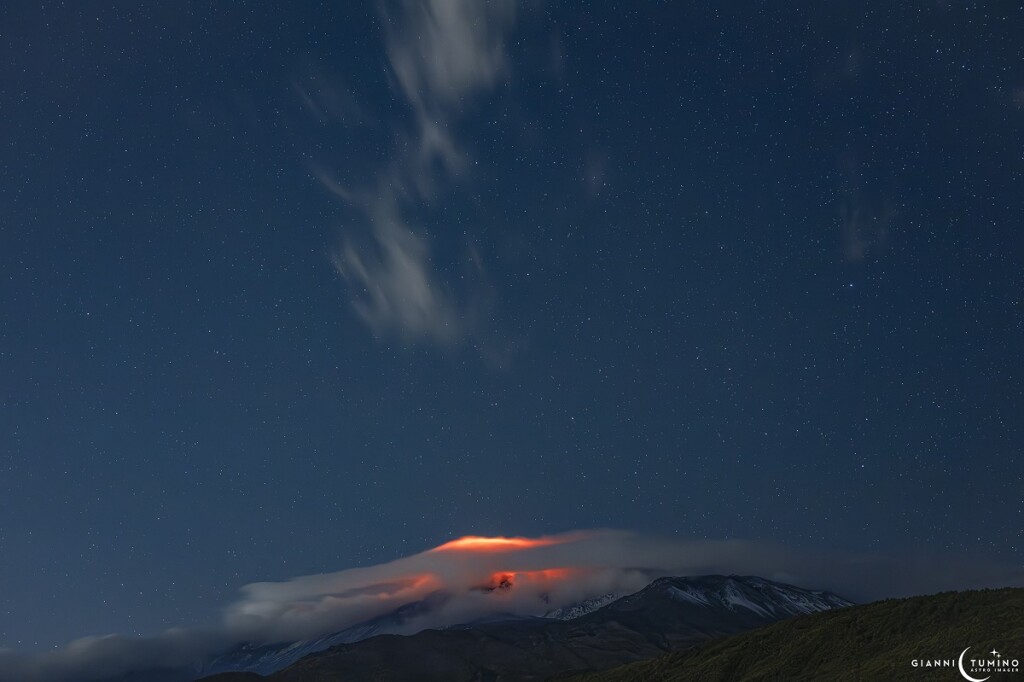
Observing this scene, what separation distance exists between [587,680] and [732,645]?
48.0 metres

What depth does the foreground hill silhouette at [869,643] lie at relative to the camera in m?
95.9

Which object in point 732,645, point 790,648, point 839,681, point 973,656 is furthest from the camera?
point 732,645

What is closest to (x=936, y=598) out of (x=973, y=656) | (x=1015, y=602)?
(x=1015, y=602)

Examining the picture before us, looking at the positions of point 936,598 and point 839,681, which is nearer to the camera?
point 839,681

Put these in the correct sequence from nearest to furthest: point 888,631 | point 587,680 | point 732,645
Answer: point 888,631, point 732,645, point 587,680

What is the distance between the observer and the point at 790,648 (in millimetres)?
130250

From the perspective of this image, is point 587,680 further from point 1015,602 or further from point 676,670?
point 1015,602

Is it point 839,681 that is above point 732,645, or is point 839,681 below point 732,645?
below

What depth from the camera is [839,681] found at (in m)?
104

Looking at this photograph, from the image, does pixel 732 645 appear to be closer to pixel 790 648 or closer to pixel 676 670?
pixel 676 670

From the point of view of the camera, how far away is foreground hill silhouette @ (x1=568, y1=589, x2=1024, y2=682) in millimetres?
95938

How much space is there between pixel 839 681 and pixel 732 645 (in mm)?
48277

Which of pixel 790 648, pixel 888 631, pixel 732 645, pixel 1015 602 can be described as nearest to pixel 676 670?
pixel 732 645

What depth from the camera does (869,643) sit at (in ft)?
391
